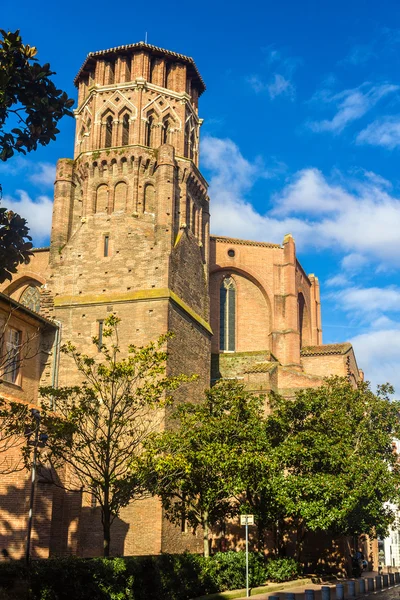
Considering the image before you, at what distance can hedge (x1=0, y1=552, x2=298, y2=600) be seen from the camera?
51.0 feet

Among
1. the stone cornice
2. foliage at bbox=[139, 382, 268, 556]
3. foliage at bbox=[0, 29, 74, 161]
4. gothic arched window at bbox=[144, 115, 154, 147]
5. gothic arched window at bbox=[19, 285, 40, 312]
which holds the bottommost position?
foliage at bbox=[139, 382, 268, 556]

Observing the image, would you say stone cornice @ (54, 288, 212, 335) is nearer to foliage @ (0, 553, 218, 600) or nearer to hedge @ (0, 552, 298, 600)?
hedge @ (0, 552, 298, 600)

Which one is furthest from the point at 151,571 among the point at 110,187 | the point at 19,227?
the point at 110,187

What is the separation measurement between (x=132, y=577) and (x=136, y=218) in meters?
A: 18.9

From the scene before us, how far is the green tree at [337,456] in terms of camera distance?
2623 centimetres

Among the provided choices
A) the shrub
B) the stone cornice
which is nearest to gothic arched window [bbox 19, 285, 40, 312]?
the stone cornice

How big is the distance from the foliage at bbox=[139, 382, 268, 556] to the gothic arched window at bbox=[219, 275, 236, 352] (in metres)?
15.5

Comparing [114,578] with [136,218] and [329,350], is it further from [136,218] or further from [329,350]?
[329,350]

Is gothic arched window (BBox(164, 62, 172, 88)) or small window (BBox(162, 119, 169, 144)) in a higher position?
gothic arched window (BBox(164, 62, 172, 88))

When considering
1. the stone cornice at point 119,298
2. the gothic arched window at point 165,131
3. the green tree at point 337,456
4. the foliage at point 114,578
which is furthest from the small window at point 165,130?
the foliage at point 114,578

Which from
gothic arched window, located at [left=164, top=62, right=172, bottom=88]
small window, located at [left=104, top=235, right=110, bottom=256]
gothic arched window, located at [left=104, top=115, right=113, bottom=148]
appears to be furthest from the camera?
gothic arched window, located at [left=164, top=62, right=172, bottom=88]

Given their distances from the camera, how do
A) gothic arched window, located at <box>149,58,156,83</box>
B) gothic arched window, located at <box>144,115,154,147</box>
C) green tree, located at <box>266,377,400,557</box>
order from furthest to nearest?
gothic arched window, located at <box>149,58,156,83</box> → gothic arched window, located at <box>144,115,154,147</box> → green tree, located at <box>266,377,400,557</box>

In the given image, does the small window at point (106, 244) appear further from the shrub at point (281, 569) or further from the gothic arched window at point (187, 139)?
the shrub at point (281, 569)

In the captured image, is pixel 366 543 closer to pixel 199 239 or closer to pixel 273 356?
pixel 273 356
